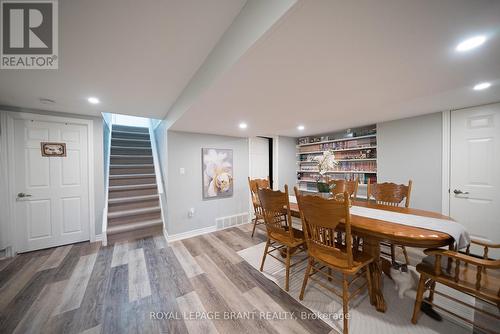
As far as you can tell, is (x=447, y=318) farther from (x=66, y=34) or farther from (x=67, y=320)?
(x=66, y=34)

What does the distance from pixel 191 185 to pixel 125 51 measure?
233 centimetres

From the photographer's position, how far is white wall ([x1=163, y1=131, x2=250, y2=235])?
3.06 m

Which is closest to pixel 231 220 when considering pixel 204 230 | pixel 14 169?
pixel 204 230

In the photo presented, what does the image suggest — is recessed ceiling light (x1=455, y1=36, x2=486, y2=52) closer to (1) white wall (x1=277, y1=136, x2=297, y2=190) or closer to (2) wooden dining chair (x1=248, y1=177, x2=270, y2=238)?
(2) wooden dining chair (x1=248, y1=177, x2=270, y2=238)

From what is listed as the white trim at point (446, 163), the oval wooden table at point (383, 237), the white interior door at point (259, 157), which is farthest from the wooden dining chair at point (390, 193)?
the white interior door at point (259, 157)

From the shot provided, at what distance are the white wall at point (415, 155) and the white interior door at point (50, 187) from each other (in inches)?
216

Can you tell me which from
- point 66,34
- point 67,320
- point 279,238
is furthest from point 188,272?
point 66,34

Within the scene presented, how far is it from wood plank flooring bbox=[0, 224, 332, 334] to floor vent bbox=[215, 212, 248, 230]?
0.90 meters

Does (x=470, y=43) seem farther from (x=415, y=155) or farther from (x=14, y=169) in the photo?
(x=14, y=169)

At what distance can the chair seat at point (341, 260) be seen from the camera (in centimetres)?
138

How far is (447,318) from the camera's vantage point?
1423 millimetres

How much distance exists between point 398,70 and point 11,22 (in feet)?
8.94

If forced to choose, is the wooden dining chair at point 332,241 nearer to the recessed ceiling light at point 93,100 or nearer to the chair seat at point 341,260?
the chair seat at point 341,260

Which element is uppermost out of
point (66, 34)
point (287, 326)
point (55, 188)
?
point (66, 34)
